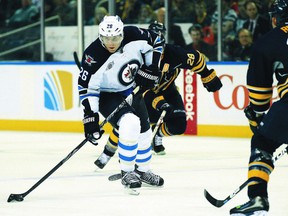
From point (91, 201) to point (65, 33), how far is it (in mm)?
5854

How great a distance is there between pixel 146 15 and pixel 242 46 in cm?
131

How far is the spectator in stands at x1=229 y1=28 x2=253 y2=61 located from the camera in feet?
33.7

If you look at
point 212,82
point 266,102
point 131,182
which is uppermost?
point 266,102

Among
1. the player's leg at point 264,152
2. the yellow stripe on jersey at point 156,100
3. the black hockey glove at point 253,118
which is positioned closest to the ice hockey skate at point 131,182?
the black hockey glove at point 253,118

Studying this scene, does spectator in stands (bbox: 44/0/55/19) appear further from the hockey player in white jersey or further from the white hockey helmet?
the white hockey helmet

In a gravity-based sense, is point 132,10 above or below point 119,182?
above

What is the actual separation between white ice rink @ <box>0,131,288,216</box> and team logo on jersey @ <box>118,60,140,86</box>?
72 cm

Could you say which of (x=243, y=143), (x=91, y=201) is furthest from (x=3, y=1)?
(x=91, y=201)

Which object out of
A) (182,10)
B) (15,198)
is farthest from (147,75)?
(182,10)

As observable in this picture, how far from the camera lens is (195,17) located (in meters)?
10.7

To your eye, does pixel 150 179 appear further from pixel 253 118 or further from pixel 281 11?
pixel 281 11

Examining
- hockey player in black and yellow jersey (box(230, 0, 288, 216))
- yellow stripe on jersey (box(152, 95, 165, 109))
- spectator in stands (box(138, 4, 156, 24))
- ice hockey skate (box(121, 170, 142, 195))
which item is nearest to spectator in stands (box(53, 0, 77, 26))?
spectator in stands (box(138, 4, 156, 24))

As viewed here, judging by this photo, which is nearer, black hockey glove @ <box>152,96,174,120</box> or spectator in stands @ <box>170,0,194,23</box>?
black hockey glove @ <box>152,96,174,120</box>

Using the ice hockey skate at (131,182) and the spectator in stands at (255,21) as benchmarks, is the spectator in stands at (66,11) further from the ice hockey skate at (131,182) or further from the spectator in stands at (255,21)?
the ice hockey skate at (131,182)
